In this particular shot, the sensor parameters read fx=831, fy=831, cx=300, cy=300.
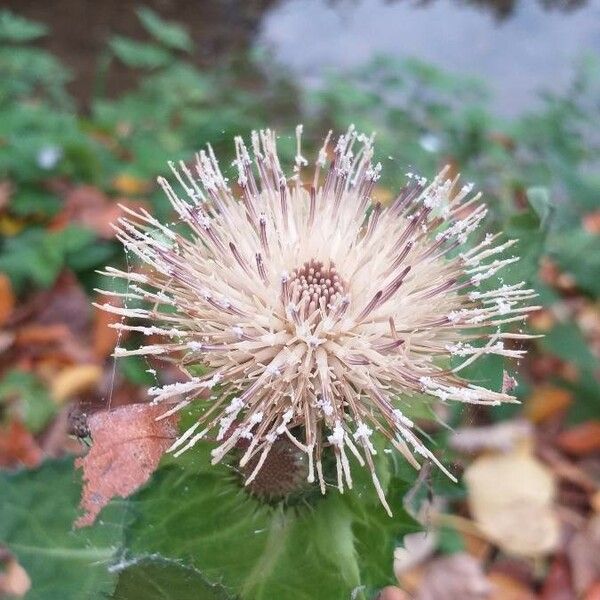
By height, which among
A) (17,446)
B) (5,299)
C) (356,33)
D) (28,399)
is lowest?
(17,446)

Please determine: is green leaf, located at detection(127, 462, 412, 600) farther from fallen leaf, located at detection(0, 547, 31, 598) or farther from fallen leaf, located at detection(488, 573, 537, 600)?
fallen leaf, located at detection(488, 573, 537, 600)

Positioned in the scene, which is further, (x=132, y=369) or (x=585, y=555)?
(x=585, y=555)

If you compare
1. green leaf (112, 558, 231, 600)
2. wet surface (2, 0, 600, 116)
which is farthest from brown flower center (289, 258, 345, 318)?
wet surface (2, 0, 600, 116)

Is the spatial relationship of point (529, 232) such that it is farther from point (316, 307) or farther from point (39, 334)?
point (39, 334)

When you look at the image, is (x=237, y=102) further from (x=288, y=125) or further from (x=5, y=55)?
(x=5, y=55)

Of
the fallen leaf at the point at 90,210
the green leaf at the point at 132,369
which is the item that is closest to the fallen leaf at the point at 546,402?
the green leaf at the point at 132,369

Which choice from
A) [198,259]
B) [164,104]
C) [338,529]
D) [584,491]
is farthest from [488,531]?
[164,104]

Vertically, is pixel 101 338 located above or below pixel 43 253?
below

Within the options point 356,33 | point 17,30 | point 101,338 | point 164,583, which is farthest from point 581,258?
point 356,33
